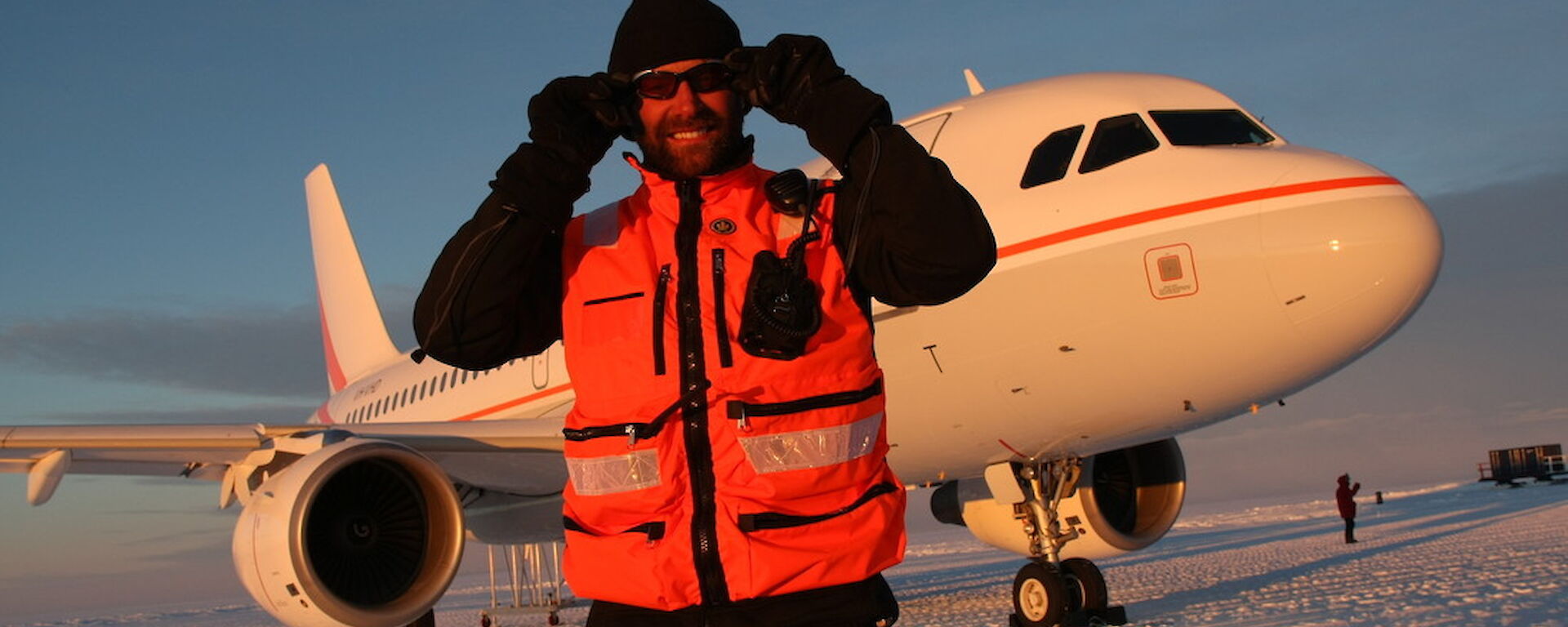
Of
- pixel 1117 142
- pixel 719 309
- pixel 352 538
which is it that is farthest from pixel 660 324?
pixel 1117 142

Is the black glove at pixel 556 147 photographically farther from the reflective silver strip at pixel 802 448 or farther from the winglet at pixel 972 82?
the winglet at pixel 972 82

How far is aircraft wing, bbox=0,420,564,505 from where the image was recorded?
8.27m

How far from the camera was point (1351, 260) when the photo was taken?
625cm

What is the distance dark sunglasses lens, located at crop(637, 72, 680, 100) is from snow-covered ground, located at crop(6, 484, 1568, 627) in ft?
24.1

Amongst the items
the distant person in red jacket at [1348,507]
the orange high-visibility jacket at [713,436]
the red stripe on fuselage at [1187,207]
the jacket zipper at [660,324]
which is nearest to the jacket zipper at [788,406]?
the orange high-visibility jacket at [713,436]

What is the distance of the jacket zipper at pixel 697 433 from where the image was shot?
7.14 feet

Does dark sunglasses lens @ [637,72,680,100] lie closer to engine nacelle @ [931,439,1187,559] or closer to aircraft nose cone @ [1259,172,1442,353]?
aircraft nose cone @ [1259,172,1442,353]

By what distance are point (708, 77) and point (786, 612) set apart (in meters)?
0.97

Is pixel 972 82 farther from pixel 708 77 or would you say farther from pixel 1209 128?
pixel 708 77

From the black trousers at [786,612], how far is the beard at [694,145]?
0.82 meters

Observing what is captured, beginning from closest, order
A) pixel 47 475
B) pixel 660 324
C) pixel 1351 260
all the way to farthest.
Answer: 1. pixel 660 324
2. pixel 1351 260
3. pixel 47 475

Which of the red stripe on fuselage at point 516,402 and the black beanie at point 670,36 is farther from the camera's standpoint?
the red stripe on fuselage at point 516,402

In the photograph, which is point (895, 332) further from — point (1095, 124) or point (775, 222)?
point (775, 222)

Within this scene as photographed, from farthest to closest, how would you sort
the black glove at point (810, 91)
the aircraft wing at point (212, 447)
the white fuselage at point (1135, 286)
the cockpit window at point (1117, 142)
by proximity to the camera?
the aircraft wing at point (212, 447)
the cockpit window at point (1117, 142)
the white fuselage at point (1135, 286)
the black glove at point (810, 91)
